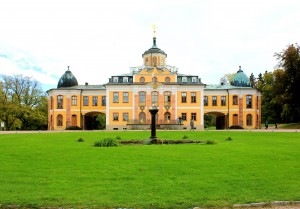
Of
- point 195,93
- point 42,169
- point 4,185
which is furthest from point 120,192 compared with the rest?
point 195,93

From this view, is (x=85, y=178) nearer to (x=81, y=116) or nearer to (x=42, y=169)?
(x=42, y=169)

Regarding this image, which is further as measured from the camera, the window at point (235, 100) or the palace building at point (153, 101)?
the window at point (235, 100)

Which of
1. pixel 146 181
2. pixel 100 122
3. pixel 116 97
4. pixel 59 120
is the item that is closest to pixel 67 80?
pixel 59 120

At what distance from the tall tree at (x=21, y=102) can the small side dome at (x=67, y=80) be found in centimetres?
876

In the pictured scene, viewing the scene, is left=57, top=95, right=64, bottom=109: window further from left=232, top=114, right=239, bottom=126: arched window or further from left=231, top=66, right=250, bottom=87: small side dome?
left=231, top=66, right=250, bottom=87: small side dome

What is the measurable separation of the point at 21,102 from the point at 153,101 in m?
26.4

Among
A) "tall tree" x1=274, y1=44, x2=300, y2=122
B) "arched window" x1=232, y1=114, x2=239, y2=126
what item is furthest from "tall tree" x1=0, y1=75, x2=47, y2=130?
"tall tree" x1=274, y1=44, x2=300, y2=122

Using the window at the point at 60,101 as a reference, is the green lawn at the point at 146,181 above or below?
below

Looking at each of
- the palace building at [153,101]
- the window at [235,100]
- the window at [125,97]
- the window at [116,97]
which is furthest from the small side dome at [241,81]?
the window at [116,97]

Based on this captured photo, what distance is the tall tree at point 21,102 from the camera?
59.9m

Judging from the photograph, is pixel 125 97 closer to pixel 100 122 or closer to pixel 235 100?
pixel 235 100

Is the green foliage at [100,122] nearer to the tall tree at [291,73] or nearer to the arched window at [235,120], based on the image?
the arched window at [235,120]

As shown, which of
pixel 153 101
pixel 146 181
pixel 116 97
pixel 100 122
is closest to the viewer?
pixel 146 181

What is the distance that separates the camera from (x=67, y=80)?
2279 inches
